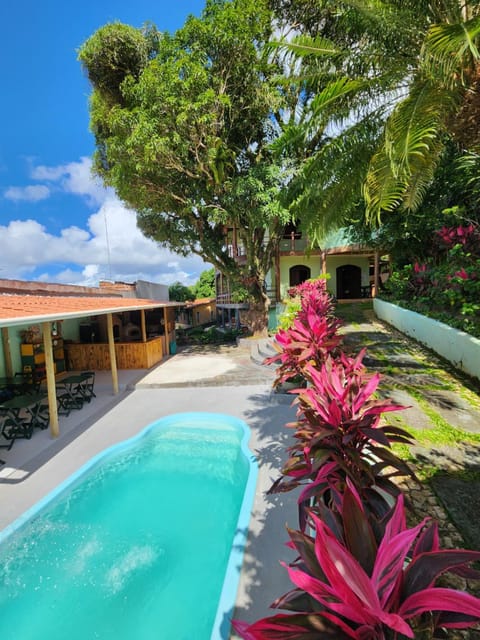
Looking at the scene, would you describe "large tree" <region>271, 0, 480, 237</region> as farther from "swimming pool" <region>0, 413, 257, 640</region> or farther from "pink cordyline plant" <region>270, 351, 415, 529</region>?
"swimming pool" <region>0, 413, 257, 640</region>

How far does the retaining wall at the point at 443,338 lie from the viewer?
6133 mm

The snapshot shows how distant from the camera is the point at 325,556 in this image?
134 cm

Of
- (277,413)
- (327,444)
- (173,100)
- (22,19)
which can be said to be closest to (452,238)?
(277,413)

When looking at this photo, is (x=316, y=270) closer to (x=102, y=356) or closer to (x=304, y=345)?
(x=102, y=356)

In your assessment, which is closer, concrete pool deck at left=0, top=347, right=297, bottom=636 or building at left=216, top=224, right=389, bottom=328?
concrete pool deck at left=0, top=347, right=297, bottom=636

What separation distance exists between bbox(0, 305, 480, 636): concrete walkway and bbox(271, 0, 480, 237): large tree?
3.59 metres

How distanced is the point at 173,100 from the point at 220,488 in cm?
1051

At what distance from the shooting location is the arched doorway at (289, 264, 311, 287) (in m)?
23.2

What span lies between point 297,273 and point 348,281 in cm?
410

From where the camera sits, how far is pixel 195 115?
9789mm

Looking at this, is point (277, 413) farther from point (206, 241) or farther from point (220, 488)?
point (206, 241)

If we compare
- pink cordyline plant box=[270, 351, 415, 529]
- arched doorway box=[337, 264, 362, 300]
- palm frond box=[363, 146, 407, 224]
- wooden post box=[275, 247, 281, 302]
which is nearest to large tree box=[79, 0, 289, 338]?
wooden post box=[275, 247, 281, 302]

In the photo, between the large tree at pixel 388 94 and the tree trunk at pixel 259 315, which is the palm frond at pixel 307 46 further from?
the tree trunk at pixel 259 315

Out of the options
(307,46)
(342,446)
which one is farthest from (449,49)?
(342,446)
